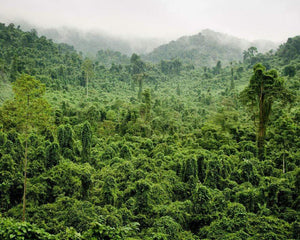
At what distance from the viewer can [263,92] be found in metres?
15.1

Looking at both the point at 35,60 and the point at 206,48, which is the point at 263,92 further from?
the point at 206,48

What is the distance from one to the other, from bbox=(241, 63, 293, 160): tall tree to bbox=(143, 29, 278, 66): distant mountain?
9740 centimetres

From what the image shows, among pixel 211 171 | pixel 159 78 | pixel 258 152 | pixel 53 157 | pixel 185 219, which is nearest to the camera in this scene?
pixel 185 219

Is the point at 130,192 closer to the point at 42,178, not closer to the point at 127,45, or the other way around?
the point at 42,178

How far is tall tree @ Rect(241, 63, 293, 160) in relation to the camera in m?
14.7

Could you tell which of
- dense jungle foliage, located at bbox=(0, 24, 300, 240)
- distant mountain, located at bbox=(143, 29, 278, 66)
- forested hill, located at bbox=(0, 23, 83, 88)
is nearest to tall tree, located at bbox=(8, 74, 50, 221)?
dense jungle foliage, located at bbox=(0, 24, 300, 240)

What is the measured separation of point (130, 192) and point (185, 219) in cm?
289

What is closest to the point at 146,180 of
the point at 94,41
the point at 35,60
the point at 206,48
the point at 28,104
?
the point at 28,104

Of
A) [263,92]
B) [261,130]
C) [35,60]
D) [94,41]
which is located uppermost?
[94,41]

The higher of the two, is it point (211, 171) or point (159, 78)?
point (159, 78)

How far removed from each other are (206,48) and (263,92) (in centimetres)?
12680

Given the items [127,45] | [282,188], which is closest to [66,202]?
[282,188]

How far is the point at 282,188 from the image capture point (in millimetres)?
9305

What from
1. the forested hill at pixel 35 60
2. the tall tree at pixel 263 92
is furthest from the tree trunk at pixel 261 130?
the forested hill at pixel 35 60
